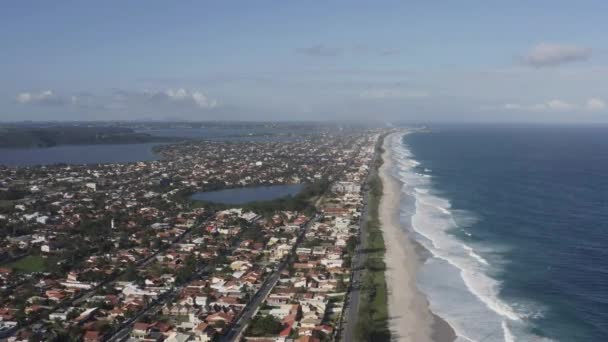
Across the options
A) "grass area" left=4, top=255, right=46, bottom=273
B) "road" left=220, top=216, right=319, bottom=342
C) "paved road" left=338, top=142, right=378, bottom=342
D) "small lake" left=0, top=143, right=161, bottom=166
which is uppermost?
"small lake" left=0, top=143, right=161, bottom=166

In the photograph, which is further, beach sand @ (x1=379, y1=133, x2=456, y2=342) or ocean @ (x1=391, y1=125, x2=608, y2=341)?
ocean @ (x1=391, y1=125, x2=608, y2=341)

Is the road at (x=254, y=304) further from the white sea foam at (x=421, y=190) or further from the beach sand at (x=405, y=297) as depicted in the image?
the white sea foam at (x=421, y=190)

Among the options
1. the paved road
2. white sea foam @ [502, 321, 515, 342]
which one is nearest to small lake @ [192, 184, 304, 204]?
the paved road

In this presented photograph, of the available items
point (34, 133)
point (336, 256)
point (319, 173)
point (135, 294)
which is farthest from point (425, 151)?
point (34, 133)

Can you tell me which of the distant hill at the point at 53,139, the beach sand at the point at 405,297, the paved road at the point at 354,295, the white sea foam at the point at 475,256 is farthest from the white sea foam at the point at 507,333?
the distant hill at the point at 53,139

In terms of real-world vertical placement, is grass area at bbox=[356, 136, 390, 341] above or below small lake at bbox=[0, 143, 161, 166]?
below

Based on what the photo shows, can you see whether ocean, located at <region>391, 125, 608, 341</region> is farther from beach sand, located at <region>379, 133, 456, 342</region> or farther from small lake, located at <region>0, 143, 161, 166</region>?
small lake, located at <region>0, 143, 161, 166</region>

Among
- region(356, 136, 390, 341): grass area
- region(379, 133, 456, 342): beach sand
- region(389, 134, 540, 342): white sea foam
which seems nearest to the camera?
region(356, 136, 390, 341): grass area
